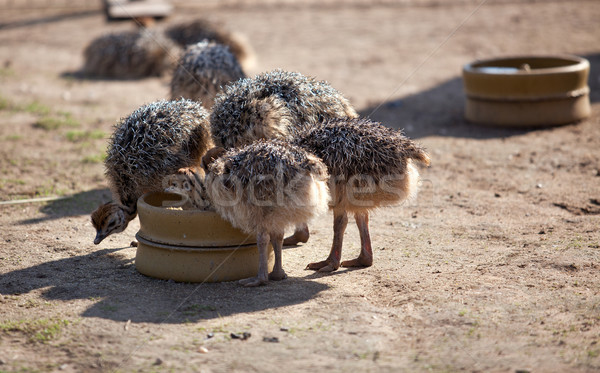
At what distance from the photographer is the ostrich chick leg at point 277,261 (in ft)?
16.9

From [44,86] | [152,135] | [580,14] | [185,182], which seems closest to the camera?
[185,182]

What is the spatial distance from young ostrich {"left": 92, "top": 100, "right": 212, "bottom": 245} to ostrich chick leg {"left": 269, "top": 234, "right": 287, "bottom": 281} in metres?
1.17

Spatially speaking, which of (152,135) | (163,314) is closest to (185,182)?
(152,135)

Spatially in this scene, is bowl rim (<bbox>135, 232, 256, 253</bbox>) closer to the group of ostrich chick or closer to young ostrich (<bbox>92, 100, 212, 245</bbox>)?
the group of ostrich chick

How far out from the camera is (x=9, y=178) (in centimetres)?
775

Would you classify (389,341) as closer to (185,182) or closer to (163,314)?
(163,314)

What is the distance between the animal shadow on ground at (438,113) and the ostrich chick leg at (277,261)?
4.77 metres

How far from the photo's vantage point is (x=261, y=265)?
16.6 feet

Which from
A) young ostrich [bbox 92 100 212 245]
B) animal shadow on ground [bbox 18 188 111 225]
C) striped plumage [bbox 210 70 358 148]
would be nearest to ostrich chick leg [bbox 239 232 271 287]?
striped plumage [bbox 210 70 358 148]

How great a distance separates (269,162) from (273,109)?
103cm

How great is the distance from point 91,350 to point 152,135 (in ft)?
7.14

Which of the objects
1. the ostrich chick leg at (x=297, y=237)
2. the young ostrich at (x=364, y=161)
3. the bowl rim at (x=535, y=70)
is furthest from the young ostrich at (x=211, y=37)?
the young ostrich at (x=364, y=161)

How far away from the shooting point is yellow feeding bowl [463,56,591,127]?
928 cm

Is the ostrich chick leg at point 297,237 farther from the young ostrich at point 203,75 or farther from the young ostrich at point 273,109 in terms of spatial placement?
the young ostrich at point 203,75
